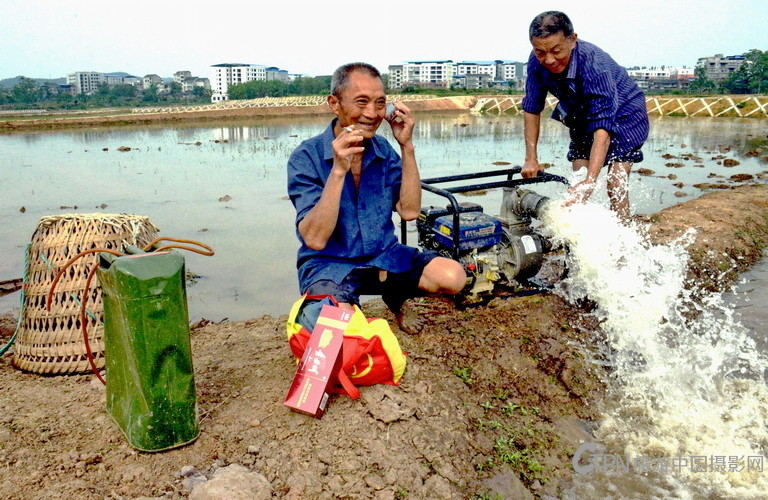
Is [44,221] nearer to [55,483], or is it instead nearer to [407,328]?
[55,483]

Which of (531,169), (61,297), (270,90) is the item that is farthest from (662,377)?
(270,90)

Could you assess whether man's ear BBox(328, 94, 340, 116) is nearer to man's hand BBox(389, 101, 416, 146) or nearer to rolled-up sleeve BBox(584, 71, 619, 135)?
man's hand BBox(389, 101, 416, 146)

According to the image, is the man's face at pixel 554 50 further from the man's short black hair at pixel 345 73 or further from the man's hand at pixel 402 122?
the man's short black hair at pixel 345 73

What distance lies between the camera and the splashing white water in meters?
2.70

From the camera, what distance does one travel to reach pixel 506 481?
262 centimetres

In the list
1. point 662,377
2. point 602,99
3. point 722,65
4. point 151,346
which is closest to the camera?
point 151,346

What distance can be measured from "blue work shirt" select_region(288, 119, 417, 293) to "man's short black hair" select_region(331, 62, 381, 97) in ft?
0.82

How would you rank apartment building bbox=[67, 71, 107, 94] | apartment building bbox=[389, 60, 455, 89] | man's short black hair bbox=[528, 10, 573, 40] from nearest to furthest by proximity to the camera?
man's short black hair bbox=[528, 10, 573, 40] < apartment building bbox=[389, 60, 455, 89] < apartment building bbox=[67, 71, 107, 94]

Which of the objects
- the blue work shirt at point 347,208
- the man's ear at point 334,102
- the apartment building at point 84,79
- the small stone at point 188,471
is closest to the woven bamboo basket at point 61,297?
the blue work shirt at point 347,208

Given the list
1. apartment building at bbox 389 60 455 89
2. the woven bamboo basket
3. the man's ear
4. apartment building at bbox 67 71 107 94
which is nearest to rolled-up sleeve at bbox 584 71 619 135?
the man's ear

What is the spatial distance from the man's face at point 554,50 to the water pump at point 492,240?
0.83m

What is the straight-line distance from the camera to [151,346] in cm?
236

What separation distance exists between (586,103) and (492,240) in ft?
3.95

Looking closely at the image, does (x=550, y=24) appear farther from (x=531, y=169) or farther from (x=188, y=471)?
(x=188, y=471)
